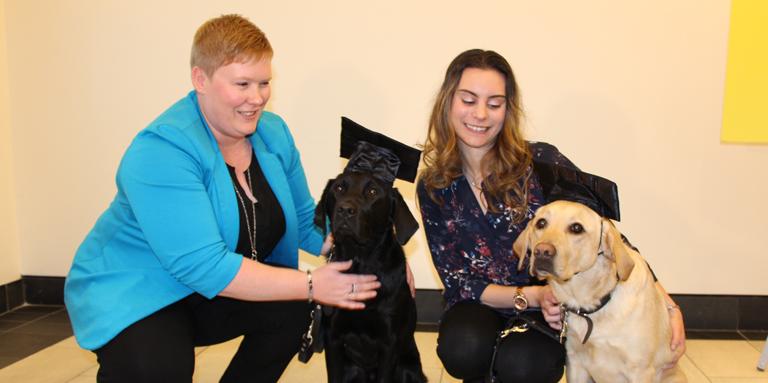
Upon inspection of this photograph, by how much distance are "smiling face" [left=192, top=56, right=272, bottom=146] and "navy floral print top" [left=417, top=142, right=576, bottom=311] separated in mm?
758

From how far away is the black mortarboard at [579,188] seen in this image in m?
2.11

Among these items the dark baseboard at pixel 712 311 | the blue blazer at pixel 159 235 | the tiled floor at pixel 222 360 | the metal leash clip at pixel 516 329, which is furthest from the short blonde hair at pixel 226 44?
the dark baseboard at pixel 712 311

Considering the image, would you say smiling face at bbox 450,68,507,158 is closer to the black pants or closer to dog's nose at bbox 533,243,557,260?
dog's nose at bbox 533,243,557,260

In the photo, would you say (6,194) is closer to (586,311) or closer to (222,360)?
(222,360)

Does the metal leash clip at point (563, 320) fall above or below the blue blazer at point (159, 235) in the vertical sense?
below

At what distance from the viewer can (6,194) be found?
13.2 feet

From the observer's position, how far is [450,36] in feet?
12.0

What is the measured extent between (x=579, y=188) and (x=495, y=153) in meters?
0.40

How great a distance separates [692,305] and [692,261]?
0.27 meters

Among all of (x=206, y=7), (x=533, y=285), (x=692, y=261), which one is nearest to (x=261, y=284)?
(x=533, y=285)

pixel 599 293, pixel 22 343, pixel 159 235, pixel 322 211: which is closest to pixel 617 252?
pixel 599 293

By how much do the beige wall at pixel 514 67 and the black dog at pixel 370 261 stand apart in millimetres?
1565

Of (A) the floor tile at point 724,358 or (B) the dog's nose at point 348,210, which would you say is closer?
(B) the dog's nose at point 348,210

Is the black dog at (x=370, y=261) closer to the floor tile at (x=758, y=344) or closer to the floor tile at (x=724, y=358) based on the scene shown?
the floor tile at (x=724, y=358)
